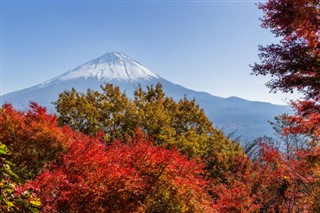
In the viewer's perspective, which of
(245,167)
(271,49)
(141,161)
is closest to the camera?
(271,49)

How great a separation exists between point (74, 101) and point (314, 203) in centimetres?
1680

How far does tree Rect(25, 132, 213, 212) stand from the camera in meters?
8.50

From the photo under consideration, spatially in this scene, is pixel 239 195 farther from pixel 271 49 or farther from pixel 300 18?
pixel 300 18

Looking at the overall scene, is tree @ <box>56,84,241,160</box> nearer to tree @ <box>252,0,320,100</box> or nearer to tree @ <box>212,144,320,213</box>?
tree @ <box>212,144,320,213</box>

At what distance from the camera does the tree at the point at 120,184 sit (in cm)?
850

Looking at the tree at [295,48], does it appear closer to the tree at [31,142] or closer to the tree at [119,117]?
the tree at [31,142]

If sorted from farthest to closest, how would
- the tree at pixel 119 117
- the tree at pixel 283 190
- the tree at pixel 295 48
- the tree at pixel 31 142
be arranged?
1. the tree at pixel 119 117
2. the tree at pixel 283 190
3. the tree at pixel 31 142
4. the tree at pixel 295 48

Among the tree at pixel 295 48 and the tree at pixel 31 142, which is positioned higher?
the tree at pixel 295 48

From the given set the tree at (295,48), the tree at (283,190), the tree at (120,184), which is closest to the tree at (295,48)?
the tree at (295,48)

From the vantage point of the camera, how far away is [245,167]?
25359 millimetres

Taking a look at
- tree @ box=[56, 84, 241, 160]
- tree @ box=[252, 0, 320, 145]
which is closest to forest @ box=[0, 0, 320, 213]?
tree @ box=[252, 0, 320, 145]

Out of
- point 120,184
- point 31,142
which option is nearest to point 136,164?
point 120,184

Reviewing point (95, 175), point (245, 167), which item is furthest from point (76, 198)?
point (245, 167)

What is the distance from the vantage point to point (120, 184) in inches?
355
